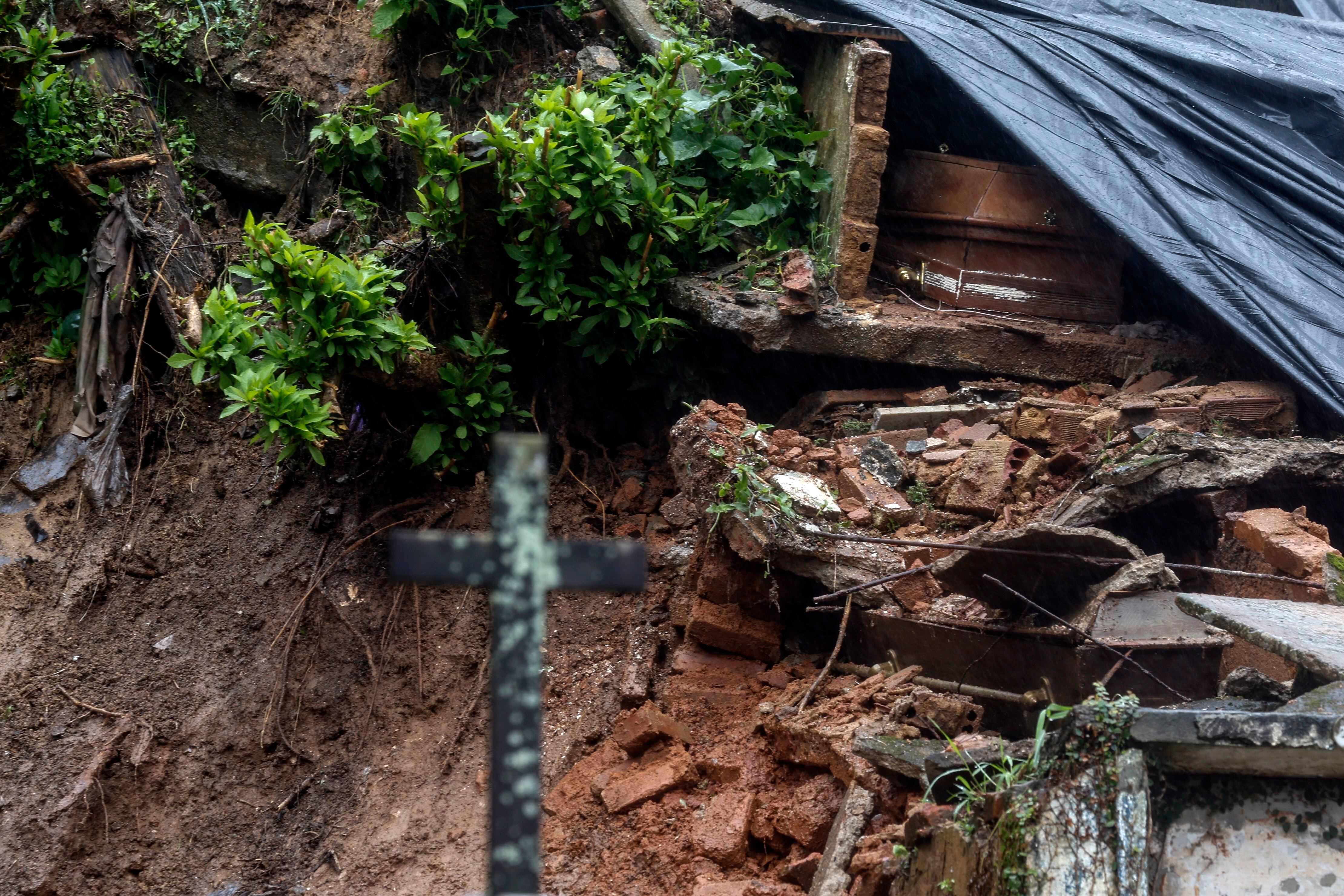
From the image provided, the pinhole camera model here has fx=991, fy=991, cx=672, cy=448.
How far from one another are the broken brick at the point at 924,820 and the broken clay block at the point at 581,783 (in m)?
1.86

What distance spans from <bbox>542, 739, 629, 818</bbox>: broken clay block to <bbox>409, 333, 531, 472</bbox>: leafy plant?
1905 mm

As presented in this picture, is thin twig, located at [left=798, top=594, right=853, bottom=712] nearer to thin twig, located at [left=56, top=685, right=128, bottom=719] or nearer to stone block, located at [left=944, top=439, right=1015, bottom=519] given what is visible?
stone block, located at [left=944, top=439, right=1015, bottom=519]

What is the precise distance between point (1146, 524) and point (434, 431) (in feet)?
11.8

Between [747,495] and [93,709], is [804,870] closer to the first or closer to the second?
[747,495]

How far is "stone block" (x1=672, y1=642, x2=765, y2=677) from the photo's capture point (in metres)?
4.68

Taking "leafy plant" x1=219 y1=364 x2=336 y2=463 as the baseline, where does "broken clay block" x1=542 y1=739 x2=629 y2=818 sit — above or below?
below

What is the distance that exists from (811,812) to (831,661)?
0.70 m

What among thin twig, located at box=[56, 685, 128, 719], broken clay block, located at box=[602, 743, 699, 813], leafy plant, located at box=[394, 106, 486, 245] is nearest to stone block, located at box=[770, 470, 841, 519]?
broken clay block, located at box=[602, 743, 699, 813]

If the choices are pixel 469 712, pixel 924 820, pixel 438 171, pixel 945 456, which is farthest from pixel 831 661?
pixel 438 171

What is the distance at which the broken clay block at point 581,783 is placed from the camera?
4.38 m

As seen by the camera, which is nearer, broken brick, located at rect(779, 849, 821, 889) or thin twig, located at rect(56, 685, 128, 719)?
broken brick, located at rect(779, 849, 821, 889)

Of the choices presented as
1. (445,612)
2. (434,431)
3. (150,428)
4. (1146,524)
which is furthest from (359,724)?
(1146,524)

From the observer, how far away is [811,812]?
12.4ft

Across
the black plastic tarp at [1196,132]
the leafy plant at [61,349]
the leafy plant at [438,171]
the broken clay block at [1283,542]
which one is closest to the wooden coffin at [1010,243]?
the black plastic tarp at [1196,132]
